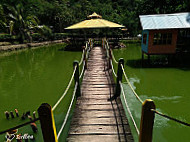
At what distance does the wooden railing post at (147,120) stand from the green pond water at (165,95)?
287 cm

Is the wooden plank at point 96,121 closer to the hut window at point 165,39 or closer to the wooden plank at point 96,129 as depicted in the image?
the wooden plank at point 96,129

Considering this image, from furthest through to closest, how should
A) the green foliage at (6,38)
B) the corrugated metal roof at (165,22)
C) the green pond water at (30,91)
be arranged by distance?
the green foliage at (6,38) → the corrugated metal roof at (165,22) → the green pond water at (30,91)

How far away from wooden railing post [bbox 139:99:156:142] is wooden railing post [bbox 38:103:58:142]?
145 cm

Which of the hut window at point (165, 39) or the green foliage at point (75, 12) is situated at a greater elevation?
the green foliage at point (75, 12)

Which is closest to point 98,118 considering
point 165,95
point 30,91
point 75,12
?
point 165,95

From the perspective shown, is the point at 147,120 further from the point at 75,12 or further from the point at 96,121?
the point at 75,12

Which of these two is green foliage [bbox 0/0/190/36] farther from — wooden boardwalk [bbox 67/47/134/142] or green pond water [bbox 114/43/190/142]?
wooden boardwalk [bbox 67/47/134/142]

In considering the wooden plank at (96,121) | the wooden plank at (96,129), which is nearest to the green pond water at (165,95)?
the wooden plank at (96,121)

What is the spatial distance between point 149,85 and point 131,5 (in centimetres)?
7313

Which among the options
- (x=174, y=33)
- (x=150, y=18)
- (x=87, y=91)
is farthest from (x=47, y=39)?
(x=87, y=91)

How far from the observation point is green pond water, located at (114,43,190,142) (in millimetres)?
5103

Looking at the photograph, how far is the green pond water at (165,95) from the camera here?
5.10 metres

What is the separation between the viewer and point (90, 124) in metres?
3.80

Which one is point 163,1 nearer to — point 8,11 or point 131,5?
point 8,11
